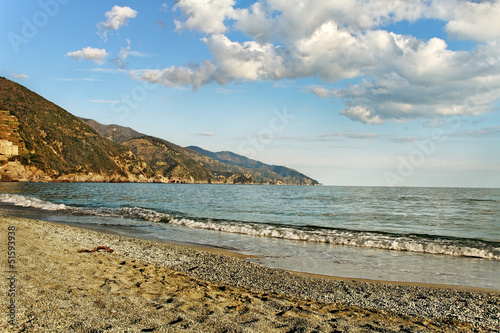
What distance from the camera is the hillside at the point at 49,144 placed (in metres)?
130

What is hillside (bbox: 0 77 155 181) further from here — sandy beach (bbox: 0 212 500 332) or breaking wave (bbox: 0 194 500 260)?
sandy beach (bbox: 0 212 500 332)

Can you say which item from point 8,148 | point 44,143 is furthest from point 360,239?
point 44,143

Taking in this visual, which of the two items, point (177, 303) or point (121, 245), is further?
point (121, 245)

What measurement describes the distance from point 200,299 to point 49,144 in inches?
6871

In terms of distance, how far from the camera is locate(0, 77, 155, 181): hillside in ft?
428

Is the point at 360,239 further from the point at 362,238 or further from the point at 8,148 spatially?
the point at 8,148

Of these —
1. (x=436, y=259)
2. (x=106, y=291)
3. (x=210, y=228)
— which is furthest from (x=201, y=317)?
(x=210, y=228)

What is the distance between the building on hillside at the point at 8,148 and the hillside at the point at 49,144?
207 centimetres

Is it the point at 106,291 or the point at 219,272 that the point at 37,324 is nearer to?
the point at 106,291

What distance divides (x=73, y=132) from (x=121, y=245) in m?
189

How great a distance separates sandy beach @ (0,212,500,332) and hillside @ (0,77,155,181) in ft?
458

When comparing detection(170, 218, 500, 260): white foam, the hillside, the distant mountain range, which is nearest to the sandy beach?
detection(170, 218, 500, 260): white foam

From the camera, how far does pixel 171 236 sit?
19.9m

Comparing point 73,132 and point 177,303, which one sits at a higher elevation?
point 73,132
